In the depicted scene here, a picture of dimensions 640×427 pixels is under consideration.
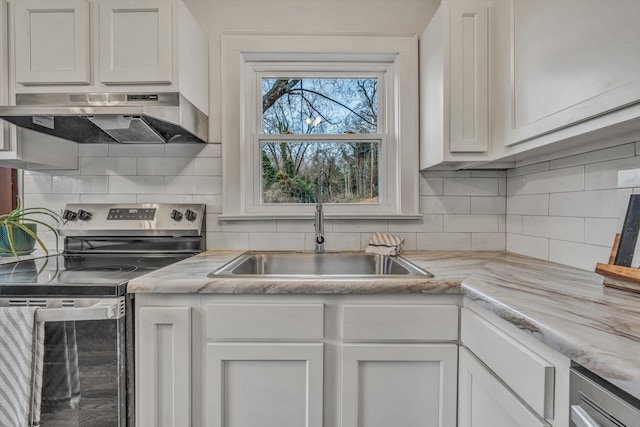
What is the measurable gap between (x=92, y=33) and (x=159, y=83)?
366 millimetres

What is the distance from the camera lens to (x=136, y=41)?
1.44 m

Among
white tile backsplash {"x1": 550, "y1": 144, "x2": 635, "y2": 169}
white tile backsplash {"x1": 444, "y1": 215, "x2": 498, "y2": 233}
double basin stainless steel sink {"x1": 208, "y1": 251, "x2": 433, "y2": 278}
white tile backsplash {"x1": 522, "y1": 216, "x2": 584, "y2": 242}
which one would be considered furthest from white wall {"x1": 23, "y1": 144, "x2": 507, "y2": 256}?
white tile backsplash {"x1": 550, "y1": 144, "x2": 635, "y2": 169}

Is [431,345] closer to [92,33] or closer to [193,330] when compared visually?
[193,330]

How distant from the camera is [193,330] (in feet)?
3.79

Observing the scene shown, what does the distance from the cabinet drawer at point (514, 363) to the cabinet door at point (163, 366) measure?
0.94m

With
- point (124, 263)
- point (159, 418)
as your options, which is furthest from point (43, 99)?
point (159, 418)

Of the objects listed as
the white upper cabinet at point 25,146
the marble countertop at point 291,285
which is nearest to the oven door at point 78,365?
the marble countertop at point 291,285

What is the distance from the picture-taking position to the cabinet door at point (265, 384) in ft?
3.74

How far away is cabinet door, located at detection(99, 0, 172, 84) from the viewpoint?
1429 millimetres

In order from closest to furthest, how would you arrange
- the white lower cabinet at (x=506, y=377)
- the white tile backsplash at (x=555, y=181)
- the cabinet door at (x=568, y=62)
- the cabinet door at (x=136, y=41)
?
the white lower cabinet at (x=506, y=377) < the cabinet door at (x=568, y=62) < the white tile backsplash at (x=555, y=181) < the cabinet door at (x=136, y=41)

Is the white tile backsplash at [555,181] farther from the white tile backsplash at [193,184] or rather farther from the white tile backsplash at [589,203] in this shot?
the white tile backsplash at [193,184]

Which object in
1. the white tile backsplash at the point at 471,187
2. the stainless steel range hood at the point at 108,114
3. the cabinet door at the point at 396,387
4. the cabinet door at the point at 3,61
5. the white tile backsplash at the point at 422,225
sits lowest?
the cabinet door at the point at 396,387

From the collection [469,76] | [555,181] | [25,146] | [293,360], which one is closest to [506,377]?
[293,360]

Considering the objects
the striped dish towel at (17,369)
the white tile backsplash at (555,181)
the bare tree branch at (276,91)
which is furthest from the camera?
the bare tree branch at (276,91)
